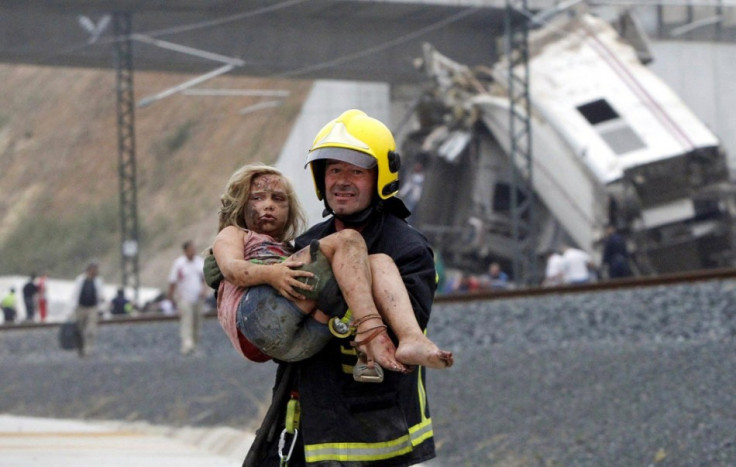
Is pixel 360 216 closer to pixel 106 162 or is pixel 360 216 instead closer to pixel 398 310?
pixel 398 310

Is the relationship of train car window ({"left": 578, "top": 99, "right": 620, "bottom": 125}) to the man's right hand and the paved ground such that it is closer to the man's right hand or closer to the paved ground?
the paved ground

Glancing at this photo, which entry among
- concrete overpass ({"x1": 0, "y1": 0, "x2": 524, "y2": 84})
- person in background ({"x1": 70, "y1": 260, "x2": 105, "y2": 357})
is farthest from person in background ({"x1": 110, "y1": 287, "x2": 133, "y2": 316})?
person in background ({"x1": 70, "y1": 260, "x2": 105, "y2": 357})

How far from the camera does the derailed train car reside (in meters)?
30.8

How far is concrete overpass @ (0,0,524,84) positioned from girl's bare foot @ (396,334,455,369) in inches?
1238

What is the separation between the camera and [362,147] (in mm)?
3859

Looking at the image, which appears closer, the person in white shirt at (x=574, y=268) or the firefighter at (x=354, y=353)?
the firefighter at (x=354, y=353)

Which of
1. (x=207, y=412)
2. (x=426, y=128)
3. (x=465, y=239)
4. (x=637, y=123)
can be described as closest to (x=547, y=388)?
(x=207, y=412)

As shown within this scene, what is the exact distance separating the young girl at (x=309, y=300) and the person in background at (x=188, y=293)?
15.8 m

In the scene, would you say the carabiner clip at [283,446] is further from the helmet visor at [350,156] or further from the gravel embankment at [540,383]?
the gravel embankment at [540,383]

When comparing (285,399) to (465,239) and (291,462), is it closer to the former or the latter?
(291,462)

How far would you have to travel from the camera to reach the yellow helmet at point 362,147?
3.86 metres

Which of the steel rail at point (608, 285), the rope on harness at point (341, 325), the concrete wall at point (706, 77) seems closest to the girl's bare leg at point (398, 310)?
the rope on harness at point (341, 325)

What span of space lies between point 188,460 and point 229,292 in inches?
284

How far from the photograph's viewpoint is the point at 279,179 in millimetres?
4320
